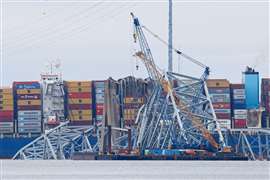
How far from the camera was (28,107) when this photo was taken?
117312mm

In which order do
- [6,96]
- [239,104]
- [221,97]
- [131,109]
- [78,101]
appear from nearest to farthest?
[131,109], [221,97], [239,104], [78,101], [6,96]

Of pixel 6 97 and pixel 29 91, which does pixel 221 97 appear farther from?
pixel 6 97

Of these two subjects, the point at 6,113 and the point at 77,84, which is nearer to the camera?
the point at 77,84

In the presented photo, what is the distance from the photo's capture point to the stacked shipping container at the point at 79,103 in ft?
376

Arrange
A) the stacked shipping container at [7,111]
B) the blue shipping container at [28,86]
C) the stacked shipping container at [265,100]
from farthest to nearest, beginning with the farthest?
the blue shipping container at [28,86]
the stacked shipping container at [7,111]
the stacked shipping container at [265,100]

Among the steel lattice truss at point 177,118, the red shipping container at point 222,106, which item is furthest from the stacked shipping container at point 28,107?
the red shipping container at point 222,106

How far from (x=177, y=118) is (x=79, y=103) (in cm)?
1628

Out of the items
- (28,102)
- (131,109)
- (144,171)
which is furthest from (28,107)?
Result: (144,171)

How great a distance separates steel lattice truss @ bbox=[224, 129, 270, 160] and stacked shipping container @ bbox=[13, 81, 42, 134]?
64.9 feet

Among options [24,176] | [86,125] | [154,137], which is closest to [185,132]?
[154,137]

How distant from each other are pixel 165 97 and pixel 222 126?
6820 millimetres

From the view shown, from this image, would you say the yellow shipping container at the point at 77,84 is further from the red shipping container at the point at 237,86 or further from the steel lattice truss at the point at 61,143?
the red shipping container at the point at 237,86

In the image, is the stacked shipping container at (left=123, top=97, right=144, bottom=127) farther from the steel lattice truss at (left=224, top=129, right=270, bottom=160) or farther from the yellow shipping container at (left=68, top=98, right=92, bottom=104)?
the steel lattice truss at (left=224, top=129, right=270, bottom=160)

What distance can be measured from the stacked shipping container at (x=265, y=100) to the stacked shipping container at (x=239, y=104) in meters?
1.83
